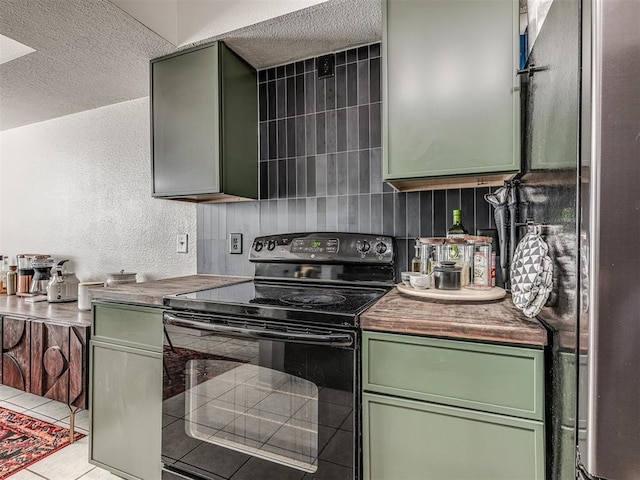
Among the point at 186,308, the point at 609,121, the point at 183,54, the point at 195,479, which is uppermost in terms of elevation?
the point at 183,54

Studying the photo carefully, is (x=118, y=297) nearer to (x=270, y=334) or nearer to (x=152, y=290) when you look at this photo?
(x=152, y=290)

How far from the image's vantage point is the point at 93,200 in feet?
9.24

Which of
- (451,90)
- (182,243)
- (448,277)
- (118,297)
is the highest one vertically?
(451,90)

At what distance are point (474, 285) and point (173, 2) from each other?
2008 millimetres

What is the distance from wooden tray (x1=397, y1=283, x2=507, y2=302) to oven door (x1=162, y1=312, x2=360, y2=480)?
0.37m

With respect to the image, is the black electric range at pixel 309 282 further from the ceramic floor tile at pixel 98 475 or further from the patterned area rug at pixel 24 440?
the patterned area rug at pixel 24 440

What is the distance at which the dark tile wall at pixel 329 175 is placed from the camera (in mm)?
1738

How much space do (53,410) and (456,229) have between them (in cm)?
274

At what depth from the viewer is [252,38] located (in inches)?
70.8

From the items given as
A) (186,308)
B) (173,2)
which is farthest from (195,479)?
(173,2)

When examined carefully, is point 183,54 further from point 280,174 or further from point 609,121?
point 609,121

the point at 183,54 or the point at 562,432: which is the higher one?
the point at 183,54

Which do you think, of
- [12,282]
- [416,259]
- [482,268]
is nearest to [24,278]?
[12,282]

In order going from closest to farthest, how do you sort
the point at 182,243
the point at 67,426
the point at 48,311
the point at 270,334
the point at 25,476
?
the point at 270,334
the point at 25,476
the point at 67,426
the point at 48,311
the point at 182,243
